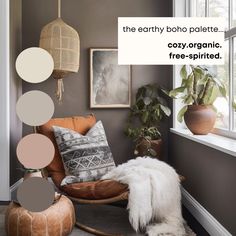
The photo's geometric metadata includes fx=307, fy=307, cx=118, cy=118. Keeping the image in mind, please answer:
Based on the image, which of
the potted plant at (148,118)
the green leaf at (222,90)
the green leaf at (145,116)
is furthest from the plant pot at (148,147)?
the green leaf at (222,90)

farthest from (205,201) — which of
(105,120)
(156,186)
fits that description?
(105,120)

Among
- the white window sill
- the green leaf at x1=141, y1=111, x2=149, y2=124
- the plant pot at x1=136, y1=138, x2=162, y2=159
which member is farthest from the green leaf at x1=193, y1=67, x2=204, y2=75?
the plant pot at x1=136, y1=138, x2=162, y2=159

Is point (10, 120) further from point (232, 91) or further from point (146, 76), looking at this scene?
point (232, 91)

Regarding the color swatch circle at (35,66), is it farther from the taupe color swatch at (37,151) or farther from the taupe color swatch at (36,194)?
the taupe color swatch at (36,194)

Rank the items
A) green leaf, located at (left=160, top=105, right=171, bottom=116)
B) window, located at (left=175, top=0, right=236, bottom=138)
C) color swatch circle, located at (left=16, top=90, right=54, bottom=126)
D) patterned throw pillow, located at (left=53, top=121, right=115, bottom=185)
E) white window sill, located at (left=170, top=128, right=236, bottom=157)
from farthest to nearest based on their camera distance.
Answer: green leaf, located at (left=160, top=105, right=171, bottom=116) < patterned throw pillow, located at (left=53, top=121, right=115, bottom=185) < window, located at (left=175, top=0, right=236, bottom=138) < white window sill, located at (left=170, top=128, right=236, bottom=157) < color swatch circle, located at (left=16, top=90, right=54, bottom=126)

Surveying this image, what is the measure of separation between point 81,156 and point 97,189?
0.39m

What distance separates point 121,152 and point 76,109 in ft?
2.23

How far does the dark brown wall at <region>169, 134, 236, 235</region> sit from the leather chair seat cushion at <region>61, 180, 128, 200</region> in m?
0.61

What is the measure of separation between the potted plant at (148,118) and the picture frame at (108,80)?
150mm

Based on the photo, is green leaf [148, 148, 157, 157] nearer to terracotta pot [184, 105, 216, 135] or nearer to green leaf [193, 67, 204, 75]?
terracotta pot [184, 105, 216, 135]

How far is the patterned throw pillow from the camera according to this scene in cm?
242

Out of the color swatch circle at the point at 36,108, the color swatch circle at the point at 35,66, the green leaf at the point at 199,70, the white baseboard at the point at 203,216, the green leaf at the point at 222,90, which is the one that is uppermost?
the green leaf at the point at 199,70

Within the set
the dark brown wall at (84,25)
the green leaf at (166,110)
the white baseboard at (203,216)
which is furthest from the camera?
the dark brown wall at (84,25)

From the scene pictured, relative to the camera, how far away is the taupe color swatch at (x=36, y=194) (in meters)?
0.72
